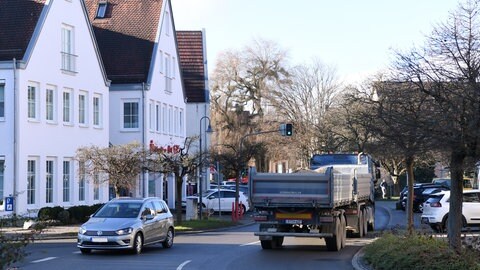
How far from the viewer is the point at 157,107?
1956 inches

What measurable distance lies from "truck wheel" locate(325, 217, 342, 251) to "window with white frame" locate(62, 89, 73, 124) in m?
19.9

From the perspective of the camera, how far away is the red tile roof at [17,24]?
34.6 metres

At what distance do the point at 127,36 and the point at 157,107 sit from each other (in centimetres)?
479

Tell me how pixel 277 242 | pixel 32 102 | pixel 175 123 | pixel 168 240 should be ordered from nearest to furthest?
pixel 168 240, pixel 277 242, pixel 32 102, pixel 175 123

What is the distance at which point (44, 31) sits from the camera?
36.2 meters

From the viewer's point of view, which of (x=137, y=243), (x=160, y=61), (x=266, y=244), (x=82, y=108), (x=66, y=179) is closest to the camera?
(x=137, y=243)

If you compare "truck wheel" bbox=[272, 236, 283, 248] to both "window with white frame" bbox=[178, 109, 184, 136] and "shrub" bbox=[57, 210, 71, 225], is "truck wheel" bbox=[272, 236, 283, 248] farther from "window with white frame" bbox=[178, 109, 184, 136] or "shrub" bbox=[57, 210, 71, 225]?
"window with white frame" bbox=[178, 109, 184, 136]

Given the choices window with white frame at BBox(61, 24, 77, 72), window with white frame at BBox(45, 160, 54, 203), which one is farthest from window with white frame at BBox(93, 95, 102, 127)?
window with white frame at BBox(45, 160, 54, 203)

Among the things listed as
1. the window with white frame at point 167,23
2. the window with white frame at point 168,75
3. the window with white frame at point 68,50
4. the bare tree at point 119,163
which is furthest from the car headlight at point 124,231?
the window with white frame at point 167,23

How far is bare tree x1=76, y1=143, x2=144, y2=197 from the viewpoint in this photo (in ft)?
109

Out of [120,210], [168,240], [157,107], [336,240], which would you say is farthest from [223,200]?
[336,240]

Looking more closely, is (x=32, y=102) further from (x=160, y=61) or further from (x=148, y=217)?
(x=148, y=217)

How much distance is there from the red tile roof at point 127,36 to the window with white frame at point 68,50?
7555mm

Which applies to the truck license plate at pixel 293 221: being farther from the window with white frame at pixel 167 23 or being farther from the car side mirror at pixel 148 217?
the window with white frame at pixel 167 23
